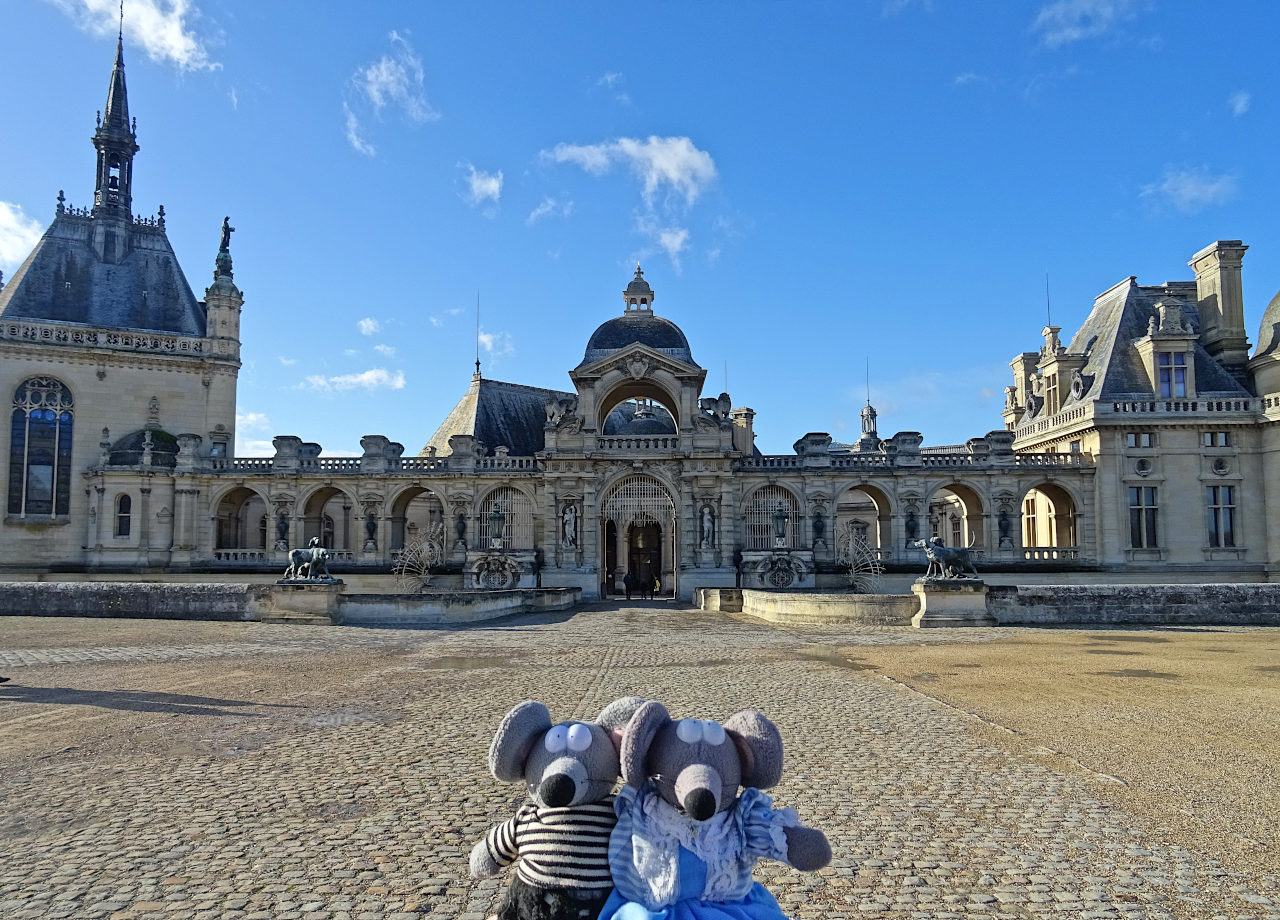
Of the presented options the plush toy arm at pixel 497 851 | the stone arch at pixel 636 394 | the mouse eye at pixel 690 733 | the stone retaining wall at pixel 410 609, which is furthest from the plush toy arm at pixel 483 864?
the stone arch at pixel 636 394

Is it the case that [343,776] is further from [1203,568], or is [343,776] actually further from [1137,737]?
[1203,568]

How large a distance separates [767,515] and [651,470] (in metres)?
5.92

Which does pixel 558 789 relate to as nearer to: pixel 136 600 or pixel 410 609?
pixel 410 609

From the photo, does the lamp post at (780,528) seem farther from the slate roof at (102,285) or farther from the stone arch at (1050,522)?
the slate roof at (102,285)

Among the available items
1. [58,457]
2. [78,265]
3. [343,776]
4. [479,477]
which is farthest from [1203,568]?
[78,265]

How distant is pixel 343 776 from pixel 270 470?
3566 centimetres

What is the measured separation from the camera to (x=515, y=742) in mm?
3537

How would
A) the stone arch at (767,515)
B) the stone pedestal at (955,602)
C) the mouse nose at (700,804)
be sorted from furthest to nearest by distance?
the stone arch at (767,515) → the stone pedestal at (955,602) → the mouse nose at (700,804)

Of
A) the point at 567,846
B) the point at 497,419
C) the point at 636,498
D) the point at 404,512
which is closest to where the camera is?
the point at 567,846

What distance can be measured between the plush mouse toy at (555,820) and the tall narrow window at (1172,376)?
40306mm

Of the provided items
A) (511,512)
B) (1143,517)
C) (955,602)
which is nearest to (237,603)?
(511,512)

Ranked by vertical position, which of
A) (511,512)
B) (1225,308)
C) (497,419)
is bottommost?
(511,512)

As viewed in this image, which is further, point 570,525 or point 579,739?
point 570,525

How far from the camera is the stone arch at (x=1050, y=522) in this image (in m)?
36.8
